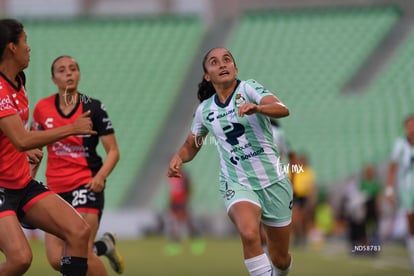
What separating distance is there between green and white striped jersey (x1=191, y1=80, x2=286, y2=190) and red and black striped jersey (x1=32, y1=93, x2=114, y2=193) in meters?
1.30

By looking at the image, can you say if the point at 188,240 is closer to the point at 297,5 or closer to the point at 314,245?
the point at 314,245

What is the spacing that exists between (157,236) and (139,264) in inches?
356

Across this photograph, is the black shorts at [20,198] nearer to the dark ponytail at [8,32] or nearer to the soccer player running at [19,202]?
the soccer player running at [19,202]

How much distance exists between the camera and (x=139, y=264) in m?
14.1

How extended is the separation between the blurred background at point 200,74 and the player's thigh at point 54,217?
47.4 ft

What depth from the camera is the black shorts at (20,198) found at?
7141mm

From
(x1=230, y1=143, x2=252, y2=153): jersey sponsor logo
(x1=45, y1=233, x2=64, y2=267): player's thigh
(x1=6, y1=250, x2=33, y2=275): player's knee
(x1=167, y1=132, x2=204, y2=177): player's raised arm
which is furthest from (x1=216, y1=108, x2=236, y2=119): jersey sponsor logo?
(x1=6, y1=250, x2=33, y2=275): player's knee

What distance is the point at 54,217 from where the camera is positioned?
7.16 meters

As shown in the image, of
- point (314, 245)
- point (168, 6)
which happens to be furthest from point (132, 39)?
point (314, 245)

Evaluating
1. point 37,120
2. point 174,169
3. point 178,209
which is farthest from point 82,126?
point 178,209

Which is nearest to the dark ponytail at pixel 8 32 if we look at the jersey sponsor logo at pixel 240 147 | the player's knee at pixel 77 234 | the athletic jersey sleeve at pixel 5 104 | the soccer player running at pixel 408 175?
the athletic jersey sleeve at pixel 5 104

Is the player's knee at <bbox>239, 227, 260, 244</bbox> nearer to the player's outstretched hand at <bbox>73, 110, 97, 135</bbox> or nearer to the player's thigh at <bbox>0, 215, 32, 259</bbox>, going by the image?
the player's outstretched hand at <bbox>73, 110, 97, 135</bbox>

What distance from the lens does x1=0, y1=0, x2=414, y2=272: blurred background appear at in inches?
940

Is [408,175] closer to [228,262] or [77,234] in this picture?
[228,262]
